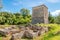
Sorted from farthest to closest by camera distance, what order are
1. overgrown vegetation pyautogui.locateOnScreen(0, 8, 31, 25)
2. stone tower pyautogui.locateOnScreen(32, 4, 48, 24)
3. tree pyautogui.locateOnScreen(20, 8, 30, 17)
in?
tree pyautogui.locateOnScreen(20, 8, 30, 17)
overgrown vegetation pyautogui.locateOnScreen(0, 8, 31, 25)
stone tower pyautogui.locateOnScreen(32, 4, 48, 24)

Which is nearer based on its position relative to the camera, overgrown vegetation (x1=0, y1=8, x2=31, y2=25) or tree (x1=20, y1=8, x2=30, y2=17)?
overgrown vegetation (x1=0, y1=8, x2=31, y2=25)

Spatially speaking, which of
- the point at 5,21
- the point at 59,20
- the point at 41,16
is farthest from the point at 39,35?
→ the point at 5,21

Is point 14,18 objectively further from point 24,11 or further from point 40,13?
Answer: point 40,13

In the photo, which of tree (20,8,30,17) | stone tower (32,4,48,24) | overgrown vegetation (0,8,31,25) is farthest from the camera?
tree (20,8,30,17)

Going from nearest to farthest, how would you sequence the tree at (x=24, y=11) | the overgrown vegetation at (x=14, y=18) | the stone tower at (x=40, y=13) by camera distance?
1. the stone tower at (x=40, y=13)
2. the overgrown vegetation at (x=14, y=18)
3. the tree at (x=24, y=11)

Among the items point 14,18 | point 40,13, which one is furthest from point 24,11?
point 40,13

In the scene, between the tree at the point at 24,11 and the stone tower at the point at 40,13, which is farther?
the tree at the point at 24,11

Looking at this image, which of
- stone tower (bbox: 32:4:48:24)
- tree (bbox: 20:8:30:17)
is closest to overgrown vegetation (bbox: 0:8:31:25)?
tree (bbox: 20:8:30:17)

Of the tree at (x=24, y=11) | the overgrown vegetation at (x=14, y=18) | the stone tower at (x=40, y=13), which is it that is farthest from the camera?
the tree at (x=24, y=11)

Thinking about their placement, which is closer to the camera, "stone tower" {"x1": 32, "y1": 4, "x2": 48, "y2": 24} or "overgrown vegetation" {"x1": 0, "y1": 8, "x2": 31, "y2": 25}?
"stone tower" {"x1": 32, "y1": 4, "x2": 48, "y2": 24}

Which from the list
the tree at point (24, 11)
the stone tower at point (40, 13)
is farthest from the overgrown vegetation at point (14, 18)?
the stone tower at point (40, 13)

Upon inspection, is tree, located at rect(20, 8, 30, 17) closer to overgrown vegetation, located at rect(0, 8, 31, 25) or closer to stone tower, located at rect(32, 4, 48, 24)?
overgrown vegetation, located at rect(0, 8, 31, 25)

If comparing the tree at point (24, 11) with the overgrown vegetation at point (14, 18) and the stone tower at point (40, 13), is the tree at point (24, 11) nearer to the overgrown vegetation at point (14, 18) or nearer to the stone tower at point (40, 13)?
the overgrown vegetation at point (14, 18)

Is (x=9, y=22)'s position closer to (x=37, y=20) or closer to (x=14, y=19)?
(x=14, y=19)
